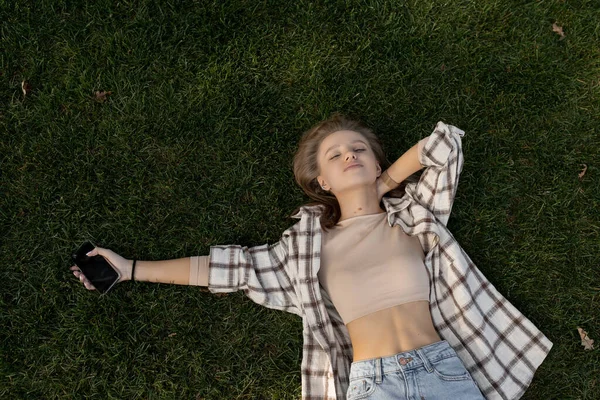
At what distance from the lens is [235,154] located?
4.67 m

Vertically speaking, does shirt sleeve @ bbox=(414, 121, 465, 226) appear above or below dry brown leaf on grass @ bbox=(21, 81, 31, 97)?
below

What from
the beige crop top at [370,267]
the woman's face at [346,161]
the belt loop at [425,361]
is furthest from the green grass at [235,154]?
the belt loop at [425,361]

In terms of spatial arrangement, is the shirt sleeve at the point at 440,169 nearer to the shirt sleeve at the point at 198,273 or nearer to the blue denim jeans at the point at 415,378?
the blue denim jeans at the point at 415,378

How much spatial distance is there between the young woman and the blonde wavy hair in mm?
54

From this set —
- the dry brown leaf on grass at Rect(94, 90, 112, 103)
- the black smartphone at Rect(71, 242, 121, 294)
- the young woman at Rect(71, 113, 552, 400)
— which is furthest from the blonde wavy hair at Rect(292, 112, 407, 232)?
the dry brown leaf on grass at Rect(94, 90, 112, 103)

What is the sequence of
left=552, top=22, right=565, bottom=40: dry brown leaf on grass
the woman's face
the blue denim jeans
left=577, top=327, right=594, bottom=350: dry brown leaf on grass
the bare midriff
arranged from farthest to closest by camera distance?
left=552, top=22, right=565, bottom=40: dry brown leaf on grass
left=577, top=327, right=594, bottom=350: dry brown leaf on grass
the woman's face
the bare midriff
the blue denim jeans

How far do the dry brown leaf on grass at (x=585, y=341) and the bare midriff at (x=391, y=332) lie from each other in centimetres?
154

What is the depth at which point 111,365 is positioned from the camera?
4328mm

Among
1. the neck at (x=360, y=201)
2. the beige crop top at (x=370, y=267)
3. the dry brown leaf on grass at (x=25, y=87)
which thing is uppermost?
the dry brown leaf on grass at (x=25, y=87)

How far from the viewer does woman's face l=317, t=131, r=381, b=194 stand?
407 centimetres

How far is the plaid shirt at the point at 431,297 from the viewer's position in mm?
4117

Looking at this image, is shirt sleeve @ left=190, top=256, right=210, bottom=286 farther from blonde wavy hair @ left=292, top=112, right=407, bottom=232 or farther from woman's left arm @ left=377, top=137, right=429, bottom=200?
woman's left arm @ left=377, top=137, right=429, bottom=200

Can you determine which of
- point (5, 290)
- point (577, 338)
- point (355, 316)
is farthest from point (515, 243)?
point (5, 290)

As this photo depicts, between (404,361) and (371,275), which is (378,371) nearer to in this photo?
(404,361)
